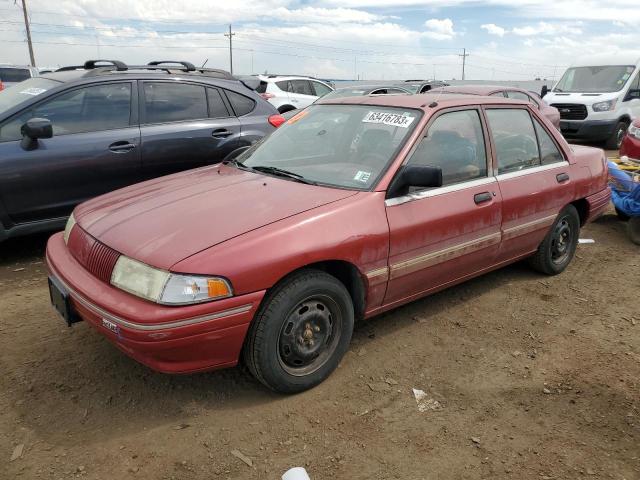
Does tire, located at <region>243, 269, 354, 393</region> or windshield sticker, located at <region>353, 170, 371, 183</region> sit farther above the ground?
windshield sticker, located at <region>353, 170, 371, 183</region>

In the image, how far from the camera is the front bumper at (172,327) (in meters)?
2.50

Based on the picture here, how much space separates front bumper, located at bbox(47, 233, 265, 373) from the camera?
250 centimetres

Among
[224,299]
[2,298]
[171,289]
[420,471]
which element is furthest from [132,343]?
[2,298]

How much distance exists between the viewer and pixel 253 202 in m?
3.08

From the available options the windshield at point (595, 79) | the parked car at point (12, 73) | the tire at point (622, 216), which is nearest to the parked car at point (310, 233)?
the tire at point (622, 216)

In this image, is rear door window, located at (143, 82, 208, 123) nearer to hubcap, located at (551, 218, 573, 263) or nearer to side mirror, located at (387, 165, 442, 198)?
side mirror, located at (387, 165, 442, 198)

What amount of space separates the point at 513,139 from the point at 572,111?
31.9ft

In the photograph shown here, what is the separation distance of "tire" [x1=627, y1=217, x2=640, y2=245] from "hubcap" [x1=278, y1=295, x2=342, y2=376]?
13.9 feet

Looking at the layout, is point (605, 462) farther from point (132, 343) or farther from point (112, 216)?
point (112, 216)

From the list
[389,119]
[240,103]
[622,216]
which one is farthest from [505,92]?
[389,119]

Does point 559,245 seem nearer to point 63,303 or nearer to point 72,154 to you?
point 63,303

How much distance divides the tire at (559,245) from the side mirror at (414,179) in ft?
6.11

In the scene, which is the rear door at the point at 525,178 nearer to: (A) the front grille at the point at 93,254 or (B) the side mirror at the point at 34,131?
(A) the front grille at the point at 93,254

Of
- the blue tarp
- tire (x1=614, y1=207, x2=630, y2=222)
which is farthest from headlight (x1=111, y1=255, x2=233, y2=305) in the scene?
tire (x1=614, y1=207, x2=630, y2=222)
